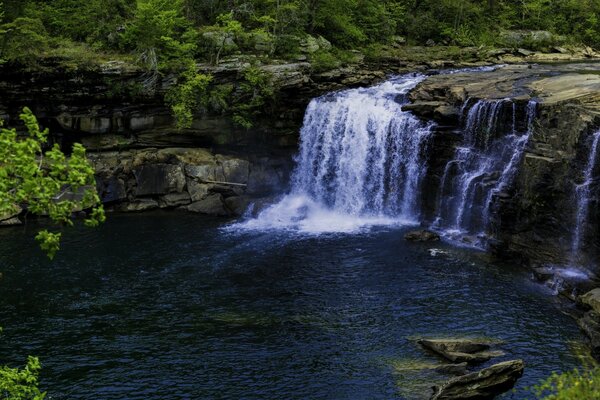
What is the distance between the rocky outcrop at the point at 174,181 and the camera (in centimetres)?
4184

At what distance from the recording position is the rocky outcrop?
41844 mm

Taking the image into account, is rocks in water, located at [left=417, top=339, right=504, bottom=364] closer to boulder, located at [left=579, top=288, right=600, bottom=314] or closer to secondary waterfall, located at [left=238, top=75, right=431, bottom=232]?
boulder, located at [left=579, top=288, right=600, bottom=314]

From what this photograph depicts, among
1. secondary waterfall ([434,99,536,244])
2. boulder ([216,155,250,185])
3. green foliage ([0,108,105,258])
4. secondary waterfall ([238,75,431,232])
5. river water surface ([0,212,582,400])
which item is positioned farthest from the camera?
boulder ([216,155,250,185])

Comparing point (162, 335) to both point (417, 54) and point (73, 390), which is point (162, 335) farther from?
point (417, 54)

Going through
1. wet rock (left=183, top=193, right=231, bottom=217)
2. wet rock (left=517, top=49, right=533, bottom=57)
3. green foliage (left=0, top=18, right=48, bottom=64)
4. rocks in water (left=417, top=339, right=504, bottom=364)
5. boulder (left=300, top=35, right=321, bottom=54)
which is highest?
wet rock (left=517, top=49, right=533, bottom=57)

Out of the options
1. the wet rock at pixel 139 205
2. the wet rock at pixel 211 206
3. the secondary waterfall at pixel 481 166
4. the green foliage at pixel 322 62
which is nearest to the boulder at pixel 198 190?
the wet rock at pixel 211 206

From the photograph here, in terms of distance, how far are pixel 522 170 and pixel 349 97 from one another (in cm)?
1525

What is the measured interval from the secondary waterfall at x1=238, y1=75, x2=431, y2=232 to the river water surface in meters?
4.04

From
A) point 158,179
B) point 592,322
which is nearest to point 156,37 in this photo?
point 158,179

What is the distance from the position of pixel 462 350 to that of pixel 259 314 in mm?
9057

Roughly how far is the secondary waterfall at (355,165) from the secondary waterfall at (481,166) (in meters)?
2.68

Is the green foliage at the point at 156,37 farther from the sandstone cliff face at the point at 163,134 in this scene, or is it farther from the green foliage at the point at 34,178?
the green foliage at the point at 34,178

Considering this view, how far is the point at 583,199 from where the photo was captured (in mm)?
28547

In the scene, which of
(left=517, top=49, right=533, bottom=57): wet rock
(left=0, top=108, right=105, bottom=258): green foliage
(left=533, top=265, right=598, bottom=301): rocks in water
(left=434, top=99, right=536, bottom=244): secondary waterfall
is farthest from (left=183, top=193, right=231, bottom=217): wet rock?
(left=517, top=49, right=533, bottom=57): wet rock
